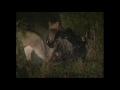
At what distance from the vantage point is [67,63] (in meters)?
7.58

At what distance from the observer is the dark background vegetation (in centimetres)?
757

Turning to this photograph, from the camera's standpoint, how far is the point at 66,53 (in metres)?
7.60

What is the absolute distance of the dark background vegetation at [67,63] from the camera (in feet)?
24.8

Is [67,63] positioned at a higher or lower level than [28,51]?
lower
